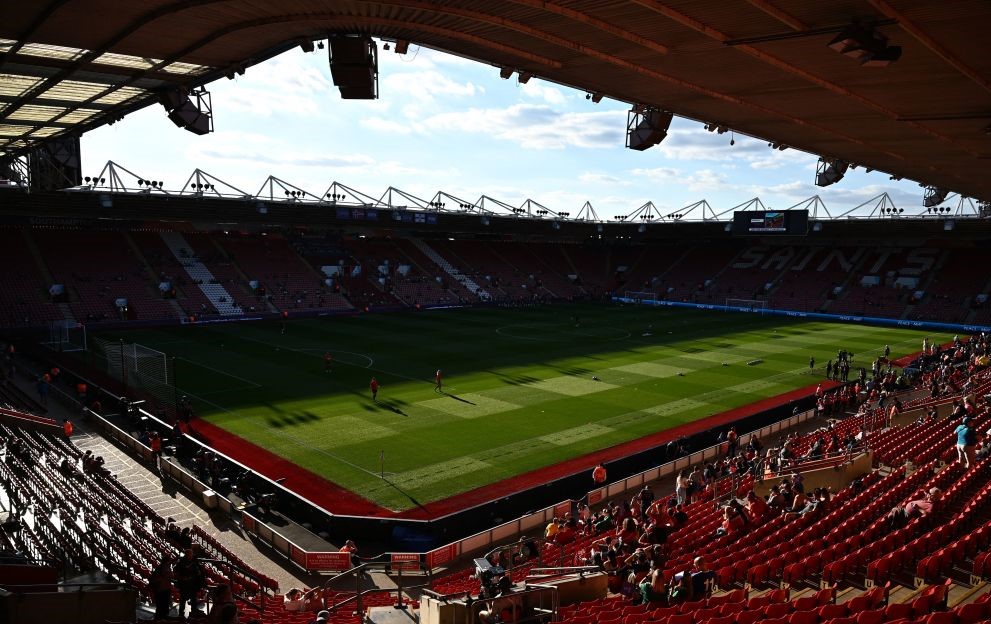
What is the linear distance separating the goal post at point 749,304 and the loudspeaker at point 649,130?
6012 cm

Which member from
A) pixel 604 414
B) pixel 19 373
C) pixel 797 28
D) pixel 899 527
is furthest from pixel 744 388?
pixel 19 373

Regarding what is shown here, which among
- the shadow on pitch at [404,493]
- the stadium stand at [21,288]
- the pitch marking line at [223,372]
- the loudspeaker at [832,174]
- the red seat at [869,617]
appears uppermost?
the loudspeaker at [832,174]

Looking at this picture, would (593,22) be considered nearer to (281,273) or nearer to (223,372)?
(223,372)

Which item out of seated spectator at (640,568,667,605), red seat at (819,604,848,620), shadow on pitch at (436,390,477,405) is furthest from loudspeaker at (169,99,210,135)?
shadow on pitch at (436,390,477,405)

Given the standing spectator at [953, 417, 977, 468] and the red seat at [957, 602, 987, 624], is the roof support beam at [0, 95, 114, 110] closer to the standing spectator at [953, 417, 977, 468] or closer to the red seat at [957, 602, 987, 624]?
the red seat at [957, 602, 987, 624]

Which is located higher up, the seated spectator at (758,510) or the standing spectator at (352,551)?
the seated spectator at (758,510)

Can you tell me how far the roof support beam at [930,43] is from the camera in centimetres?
1012

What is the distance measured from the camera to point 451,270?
7956 centimetres

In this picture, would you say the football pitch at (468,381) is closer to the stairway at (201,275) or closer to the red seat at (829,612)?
the stairway at (201,275)

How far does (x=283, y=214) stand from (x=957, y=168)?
5582 centimetres

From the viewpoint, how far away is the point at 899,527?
1394 cm

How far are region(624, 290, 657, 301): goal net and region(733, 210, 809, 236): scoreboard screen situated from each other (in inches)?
462

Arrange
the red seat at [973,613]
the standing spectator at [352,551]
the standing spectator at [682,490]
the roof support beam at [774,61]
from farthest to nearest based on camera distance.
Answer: the standing spectator at [682,490] < the standing spectator at [352,551] < the roof support beam at [774,61] < the red seat at [973,613]

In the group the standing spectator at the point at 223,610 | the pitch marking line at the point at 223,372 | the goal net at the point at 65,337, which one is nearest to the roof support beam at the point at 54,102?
the pitch marking line at the point at 223,372
